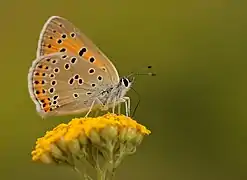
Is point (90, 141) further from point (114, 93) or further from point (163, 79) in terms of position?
point (163, 79)

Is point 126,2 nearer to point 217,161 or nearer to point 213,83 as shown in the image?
point 213,83

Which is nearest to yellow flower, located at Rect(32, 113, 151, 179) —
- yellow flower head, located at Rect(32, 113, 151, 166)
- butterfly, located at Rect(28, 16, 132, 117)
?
yellow flower head, located at Rect(32, 113, 151, 166)

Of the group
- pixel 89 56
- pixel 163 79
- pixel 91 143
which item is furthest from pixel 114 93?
pixel 163 79

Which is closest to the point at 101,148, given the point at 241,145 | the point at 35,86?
the point at 35,86

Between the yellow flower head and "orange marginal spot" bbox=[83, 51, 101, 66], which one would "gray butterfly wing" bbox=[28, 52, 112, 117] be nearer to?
"orange marginal spot" bbox=[83, 51, 101, 66]

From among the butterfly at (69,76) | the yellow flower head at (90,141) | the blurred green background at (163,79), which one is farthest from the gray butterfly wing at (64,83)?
the blurred green background at (163,79)
